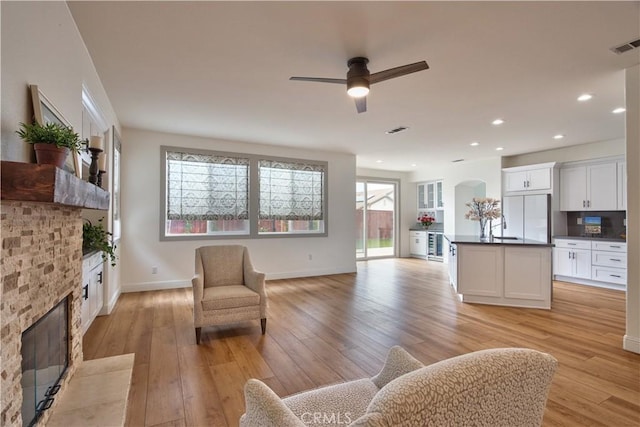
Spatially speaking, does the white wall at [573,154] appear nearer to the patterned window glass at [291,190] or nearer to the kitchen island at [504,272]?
the kitchen island at [504,272]

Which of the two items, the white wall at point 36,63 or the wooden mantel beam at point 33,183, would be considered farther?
the white wall at point 36,63

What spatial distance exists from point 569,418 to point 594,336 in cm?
179

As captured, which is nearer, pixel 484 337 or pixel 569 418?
pixel 569 418

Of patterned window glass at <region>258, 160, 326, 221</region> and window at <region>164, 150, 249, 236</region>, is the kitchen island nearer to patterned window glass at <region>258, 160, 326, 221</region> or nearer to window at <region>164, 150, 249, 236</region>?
patterned window glass at <region>258, 160, 326, 221</region>

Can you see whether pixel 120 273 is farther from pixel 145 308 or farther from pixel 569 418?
pixel 569 418

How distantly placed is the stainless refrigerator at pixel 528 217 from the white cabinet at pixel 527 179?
190mm

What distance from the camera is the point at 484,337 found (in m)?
3.15

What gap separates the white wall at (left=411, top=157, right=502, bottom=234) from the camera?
22.9 feet

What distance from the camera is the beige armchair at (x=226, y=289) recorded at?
9.96 feet

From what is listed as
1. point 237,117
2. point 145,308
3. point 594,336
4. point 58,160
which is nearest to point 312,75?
point 237,117

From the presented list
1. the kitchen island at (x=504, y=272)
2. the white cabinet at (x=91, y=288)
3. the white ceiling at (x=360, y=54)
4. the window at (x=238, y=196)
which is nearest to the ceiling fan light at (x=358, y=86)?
the white ceiling at (x=360, y=54)

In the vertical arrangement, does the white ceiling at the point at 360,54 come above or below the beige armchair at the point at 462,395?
above

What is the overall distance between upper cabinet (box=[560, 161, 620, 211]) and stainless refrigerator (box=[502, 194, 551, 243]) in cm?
42

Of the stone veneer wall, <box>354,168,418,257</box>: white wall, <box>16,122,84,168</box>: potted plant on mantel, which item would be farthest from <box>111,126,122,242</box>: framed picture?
<box>354,168,418,257</box>: white wall
